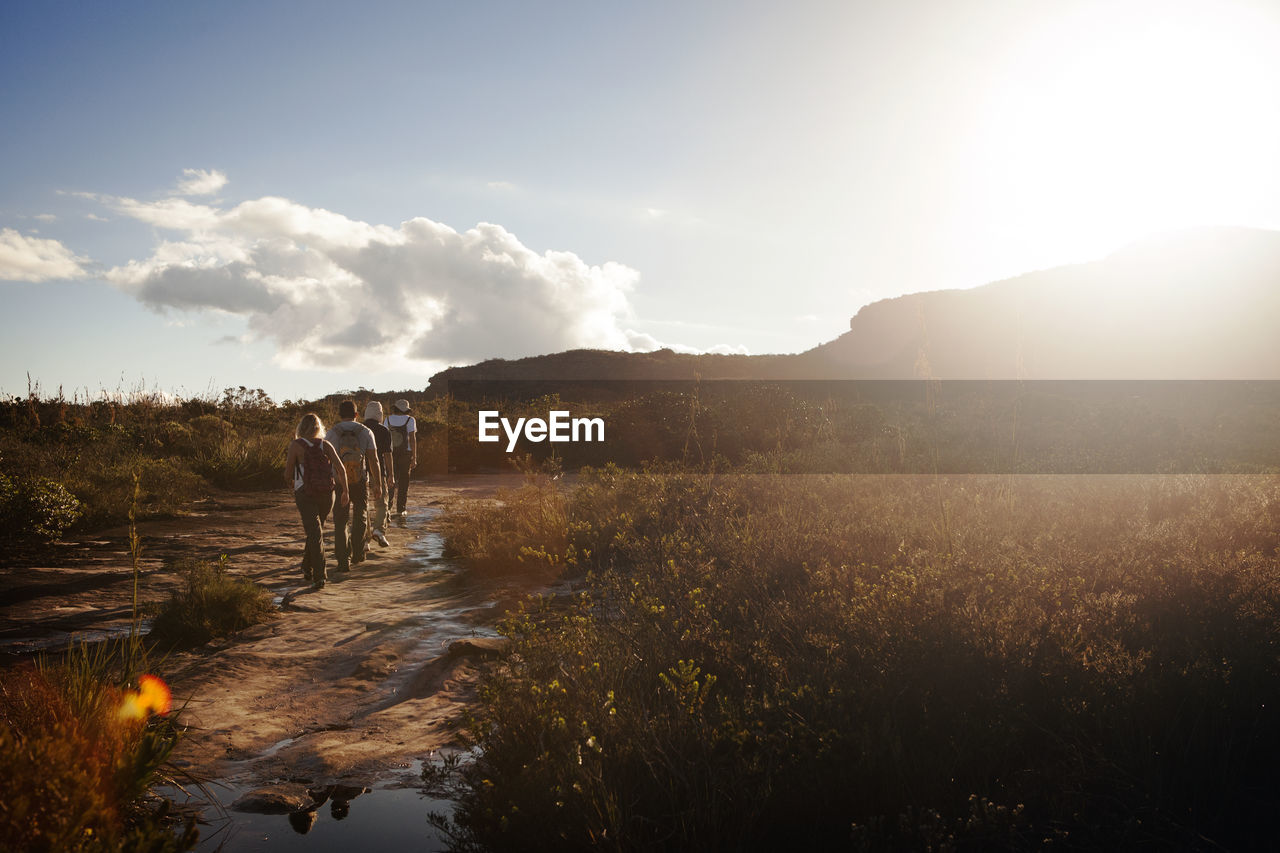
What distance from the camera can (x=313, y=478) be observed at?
27.0ft

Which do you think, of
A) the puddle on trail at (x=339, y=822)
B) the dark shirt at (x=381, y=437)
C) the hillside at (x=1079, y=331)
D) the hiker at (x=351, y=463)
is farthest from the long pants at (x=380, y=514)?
the hillside at (x=1079, y=331)

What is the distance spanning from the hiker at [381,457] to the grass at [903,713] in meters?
6.42

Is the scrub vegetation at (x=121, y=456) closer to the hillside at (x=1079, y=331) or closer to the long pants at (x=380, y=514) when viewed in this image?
the long pants at (x=380, y=514)

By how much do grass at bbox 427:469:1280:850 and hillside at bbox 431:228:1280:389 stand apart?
36050 mm

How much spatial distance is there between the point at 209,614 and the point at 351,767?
3.28 m

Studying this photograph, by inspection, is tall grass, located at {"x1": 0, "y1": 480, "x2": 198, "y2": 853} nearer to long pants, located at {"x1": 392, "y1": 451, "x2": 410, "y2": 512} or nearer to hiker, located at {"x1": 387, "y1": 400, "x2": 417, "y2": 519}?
hiker, located at {"x1": 387, "y1": 400, "x2": 417, "y2": 519}

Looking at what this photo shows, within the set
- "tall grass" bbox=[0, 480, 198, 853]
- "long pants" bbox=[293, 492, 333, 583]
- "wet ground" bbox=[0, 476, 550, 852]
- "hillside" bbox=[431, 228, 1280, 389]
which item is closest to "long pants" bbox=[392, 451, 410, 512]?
"wet ground" bbox=[0, 476, 550, 852]

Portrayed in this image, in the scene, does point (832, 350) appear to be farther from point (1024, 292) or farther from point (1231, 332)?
point (1231, 332)

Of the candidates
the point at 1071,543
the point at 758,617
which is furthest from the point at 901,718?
the point at 1071,543

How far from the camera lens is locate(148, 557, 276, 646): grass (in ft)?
20.9

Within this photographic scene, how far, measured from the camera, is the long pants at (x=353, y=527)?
9.23 meters

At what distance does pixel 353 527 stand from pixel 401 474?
3023 millimetres

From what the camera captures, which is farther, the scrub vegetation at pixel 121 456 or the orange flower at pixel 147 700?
the scrub vegetation at pixel 121 456
